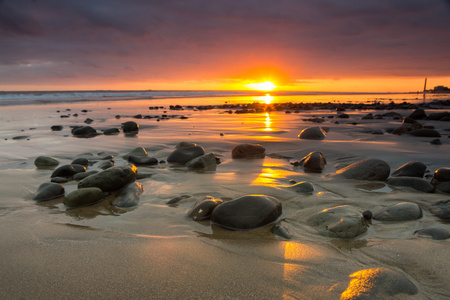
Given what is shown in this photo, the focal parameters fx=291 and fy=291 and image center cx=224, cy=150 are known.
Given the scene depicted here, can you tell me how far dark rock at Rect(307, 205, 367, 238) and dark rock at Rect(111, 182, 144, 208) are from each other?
4.96 ft

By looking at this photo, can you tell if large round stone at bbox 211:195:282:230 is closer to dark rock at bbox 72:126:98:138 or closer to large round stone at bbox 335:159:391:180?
large round stone at bbox 335:159:391:180

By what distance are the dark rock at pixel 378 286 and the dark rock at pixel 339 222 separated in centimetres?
48

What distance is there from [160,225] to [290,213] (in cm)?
101

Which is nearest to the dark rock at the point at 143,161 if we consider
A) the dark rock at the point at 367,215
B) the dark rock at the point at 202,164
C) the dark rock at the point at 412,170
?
the dark rock at the point at 202,164

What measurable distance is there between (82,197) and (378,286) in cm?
231

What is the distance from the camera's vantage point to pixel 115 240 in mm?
1874

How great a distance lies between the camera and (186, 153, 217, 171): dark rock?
382cm

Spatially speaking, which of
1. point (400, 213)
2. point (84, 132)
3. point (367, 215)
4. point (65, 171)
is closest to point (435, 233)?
point (400, 213)

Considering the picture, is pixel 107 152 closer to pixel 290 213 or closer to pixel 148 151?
pixel 148 151

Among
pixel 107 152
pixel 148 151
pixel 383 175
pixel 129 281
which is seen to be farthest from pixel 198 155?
pixel 129 281

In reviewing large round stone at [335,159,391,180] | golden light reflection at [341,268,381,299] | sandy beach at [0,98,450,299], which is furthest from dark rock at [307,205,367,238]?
large round stone at [335,159,391,180]

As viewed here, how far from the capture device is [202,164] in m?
3.84

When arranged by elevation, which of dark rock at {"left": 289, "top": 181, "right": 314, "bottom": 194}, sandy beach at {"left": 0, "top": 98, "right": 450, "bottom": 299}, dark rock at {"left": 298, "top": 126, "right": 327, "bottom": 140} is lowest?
sandy beach at {"left": 0, "top": 98, "right": 450, "bottom": 299}

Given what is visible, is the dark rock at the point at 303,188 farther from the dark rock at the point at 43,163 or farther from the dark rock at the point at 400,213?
the dark rock at the point at 43,163
